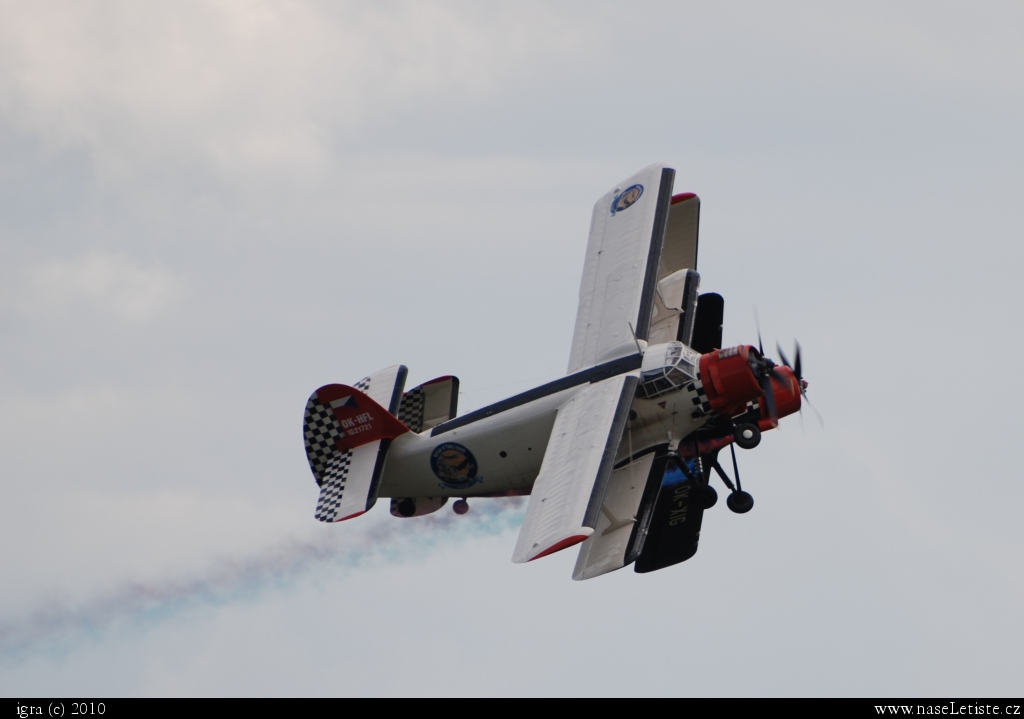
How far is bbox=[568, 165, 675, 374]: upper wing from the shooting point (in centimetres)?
3372

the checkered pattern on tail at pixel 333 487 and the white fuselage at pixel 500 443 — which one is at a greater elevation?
the white fuselage at pixel 500 443

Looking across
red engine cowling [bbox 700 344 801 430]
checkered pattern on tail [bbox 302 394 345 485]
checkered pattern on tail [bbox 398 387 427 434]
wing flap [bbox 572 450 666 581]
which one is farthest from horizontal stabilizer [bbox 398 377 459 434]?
red engine cowling [bbox 700 344 801 430]

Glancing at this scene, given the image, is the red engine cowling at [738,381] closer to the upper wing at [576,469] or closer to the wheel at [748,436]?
the wheel at [748,436]

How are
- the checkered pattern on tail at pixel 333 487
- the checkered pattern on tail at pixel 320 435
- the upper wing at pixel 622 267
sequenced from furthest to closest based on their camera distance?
the checkered pattern on tail at pixel 320 435 < the upper wing at pixel 622 267 < the checkered pattern on tail at pixel 333 487

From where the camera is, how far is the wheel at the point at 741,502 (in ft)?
105

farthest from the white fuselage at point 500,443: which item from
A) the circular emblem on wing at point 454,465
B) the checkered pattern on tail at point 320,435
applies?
the checkered pattern on tail at point 320,435

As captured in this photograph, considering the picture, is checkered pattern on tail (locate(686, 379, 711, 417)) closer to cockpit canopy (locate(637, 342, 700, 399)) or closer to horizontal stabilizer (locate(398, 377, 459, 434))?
Answer: cockpit canopy (locate(637, 342, 700, 399))

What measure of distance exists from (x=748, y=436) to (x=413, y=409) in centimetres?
776

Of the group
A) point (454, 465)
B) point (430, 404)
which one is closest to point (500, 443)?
point (454, 465)

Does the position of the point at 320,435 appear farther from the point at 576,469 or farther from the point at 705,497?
the point at 705,497

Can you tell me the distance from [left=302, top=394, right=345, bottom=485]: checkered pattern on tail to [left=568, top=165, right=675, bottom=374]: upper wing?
200 inches

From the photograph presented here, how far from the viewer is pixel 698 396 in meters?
31.8

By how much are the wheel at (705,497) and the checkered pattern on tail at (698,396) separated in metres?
1.51
